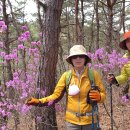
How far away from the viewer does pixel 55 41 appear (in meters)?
4.52

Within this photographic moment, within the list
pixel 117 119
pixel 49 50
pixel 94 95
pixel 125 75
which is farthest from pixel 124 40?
pixel 117 119

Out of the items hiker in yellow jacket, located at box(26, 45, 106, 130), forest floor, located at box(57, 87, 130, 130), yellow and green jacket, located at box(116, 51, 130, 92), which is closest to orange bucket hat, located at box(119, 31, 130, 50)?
yellow and green jacket, located at box(116, 51, 130, 92)

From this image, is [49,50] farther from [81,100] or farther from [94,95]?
[94,95]

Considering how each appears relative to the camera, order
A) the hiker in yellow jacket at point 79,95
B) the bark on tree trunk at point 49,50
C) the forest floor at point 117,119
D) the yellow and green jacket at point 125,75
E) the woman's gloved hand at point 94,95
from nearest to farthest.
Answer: the woman's gloved hand at point 94,95 < the hiker in yellow jacket at point 79,95 < the yellow and green jacket at point 125,75 < the bark on tree trunk at point 49,50 < the forest floor at point 117,119

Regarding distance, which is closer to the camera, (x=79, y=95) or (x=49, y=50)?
(x=79, y=95)

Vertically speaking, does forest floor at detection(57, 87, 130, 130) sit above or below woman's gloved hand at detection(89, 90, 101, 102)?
below

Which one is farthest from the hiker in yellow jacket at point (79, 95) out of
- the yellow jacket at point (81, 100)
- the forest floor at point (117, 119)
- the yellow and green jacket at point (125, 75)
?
the forest floor at point (117, 119)

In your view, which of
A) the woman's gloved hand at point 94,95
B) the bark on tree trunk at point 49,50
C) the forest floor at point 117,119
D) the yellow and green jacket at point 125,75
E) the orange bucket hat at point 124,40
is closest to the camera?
the woman's gloved hand at point 94,95

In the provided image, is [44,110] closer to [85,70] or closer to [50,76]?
[50,76]

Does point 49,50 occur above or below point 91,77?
above

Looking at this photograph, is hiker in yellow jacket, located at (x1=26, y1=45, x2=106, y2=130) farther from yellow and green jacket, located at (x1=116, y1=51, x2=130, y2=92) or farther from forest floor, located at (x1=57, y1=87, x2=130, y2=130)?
forest floor, located at (x1=57, y1=87, x2=130, y2=130)

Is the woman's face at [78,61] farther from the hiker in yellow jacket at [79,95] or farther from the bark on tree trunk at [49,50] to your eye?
the bark on tree trunk at [49,50]

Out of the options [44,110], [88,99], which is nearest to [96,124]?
[88,99]

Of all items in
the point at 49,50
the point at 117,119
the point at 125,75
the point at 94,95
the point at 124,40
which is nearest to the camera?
the point at 94,95
